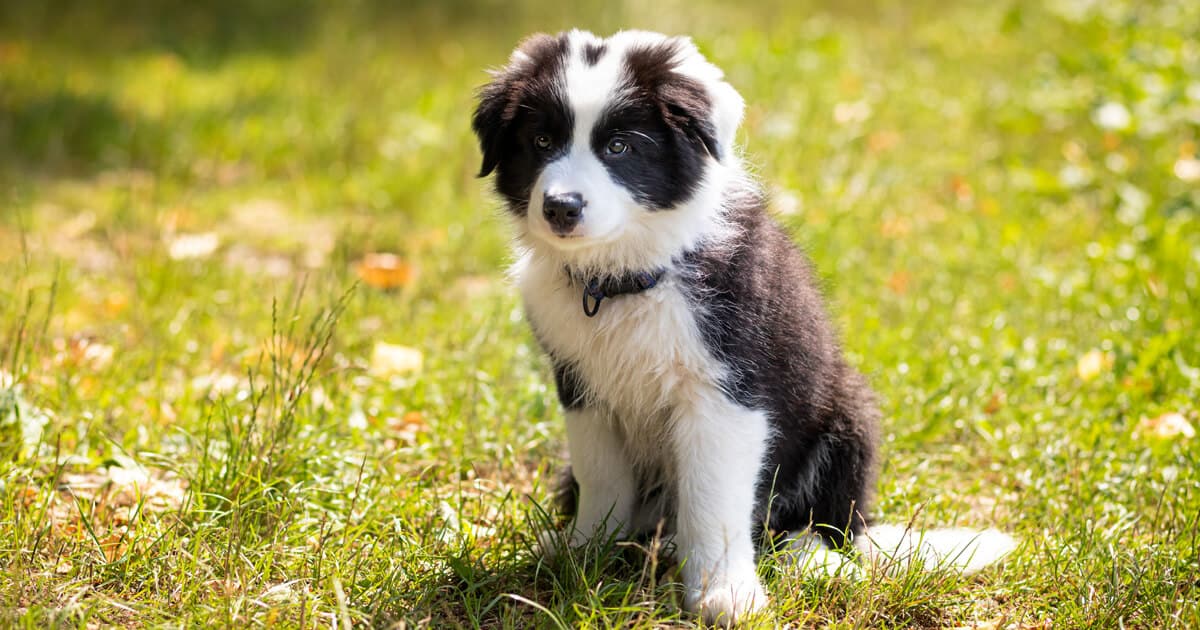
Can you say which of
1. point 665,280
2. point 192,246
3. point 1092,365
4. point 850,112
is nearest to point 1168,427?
point 1092,365

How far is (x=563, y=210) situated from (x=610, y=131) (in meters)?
0.26

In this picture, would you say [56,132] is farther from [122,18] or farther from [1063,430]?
[1063,430]

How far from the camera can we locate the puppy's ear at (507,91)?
2.73m

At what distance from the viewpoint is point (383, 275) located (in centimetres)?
476

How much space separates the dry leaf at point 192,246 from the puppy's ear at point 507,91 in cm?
241

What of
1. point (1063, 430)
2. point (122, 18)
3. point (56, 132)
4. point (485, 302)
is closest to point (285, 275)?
point (485, 302)

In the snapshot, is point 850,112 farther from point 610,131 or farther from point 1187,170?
point 610,131

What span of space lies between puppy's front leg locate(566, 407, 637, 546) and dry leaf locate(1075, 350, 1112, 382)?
6.02 ft

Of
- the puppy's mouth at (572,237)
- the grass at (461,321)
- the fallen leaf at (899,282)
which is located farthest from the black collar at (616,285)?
the fallen leaf at (899,282)

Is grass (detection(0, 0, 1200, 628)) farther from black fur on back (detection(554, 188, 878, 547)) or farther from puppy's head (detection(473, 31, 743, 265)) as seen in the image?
puppy's head (detection(473, 31, 743, 265))

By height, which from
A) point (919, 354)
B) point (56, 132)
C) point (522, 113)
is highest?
point (522, 113)

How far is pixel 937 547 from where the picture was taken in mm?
2891

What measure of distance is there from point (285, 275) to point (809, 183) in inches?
101

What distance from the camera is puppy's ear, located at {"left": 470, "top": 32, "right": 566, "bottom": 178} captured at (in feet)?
8.96
